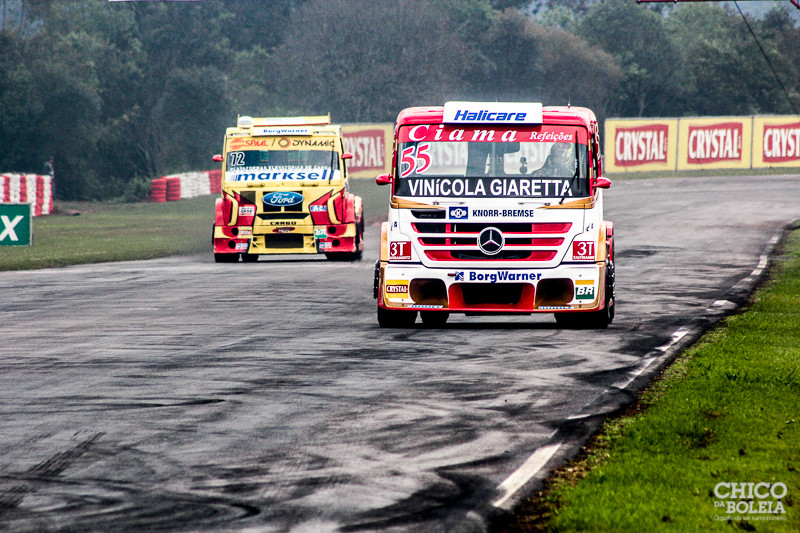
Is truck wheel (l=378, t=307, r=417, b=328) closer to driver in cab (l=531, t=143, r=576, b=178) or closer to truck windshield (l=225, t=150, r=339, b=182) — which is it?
driver in cab (l=531, t=143, r=576, b=178)

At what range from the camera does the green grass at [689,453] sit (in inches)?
227

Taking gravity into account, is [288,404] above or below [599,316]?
below

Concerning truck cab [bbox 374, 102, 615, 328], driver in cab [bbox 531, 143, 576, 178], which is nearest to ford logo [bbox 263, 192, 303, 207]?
truck cab [bbox 374, 102, 615, 328]

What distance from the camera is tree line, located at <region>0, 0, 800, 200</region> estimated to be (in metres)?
57.8

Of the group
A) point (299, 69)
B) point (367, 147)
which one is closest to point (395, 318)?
point (367, 147)

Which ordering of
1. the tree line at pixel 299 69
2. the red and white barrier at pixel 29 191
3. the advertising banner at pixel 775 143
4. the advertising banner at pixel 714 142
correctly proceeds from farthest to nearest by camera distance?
the tree line at pixel 299 69
the advertising banner at pixel 775 143
the advertising banner at pixel 714 142
the red and white barrier at pixel 29 191

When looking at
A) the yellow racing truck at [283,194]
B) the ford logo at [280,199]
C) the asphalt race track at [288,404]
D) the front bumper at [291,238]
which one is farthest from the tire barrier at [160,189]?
the asphalt race track at [288,404]

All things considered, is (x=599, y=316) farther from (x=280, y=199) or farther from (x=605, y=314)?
(x=280, y=199)

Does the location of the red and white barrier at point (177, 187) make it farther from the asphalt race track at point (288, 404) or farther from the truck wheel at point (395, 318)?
the truck wheel at point (395, 318)

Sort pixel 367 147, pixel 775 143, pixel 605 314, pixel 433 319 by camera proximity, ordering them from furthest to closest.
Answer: pixel 775 143 < pixel 367 147 < pixel 433 319 < pixel 605 314

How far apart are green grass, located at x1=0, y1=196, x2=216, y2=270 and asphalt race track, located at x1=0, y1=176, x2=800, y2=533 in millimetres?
8508

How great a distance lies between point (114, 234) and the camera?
34.7 meters

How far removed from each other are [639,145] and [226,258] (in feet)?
112

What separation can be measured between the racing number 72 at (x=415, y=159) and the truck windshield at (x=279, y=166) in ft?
35.2
